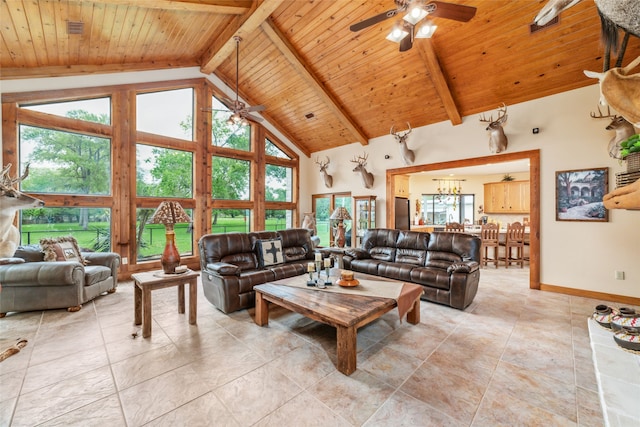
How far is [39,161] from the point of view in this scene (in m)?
4.32

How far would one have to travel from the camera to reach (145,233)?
5.37 m

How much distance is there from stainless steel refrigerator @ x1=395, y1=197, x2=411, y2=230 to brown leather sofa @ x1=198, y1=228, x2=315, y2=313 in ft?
9.86

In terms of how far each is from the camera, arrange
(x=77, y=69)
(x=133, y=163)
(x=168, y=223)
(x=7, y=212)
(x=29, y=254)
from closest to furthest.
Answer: (x=7, y=212) → (x=168, y=223) → (x=29, y=254) → (x=77, y=69) → (x=133, y=163)

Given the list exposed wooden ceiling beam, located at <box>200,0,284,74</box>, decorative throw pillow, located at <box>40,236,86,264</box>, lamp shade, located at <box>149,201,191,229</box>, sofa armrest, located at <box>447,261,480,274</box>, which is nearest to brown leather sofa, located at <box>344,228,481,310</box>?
sofa armrest, located at <box>447,261,480,274</box>

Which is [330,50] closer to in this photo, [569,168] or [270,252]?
[270,252]

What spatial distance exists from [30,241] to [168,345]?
12.2 feet

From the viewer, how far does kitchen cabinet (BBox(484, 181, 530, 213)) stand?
799cm

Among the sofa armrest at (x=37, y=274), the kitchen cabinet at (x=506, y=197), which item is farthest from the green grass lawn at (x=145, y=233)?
the kitchen cabinet at (x=506, y=197)

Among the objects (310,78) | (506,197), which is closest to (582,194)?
(506,197)

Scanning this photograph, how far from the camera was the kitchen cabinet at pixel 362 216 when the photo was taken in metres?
6.63

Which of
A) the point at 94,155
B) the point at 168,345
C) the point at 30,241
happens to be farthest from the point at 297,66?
the point at 30,241

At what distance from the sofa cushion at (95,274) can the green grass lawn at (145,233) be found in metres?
1.09

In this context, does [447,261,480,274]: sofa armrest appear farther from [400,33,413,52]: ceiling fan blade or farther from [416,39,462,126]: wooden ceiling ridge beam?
[416,39,462,126]: wooden ceiling ridge beam

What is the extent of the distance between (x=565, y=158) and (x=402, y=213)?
131 inches
